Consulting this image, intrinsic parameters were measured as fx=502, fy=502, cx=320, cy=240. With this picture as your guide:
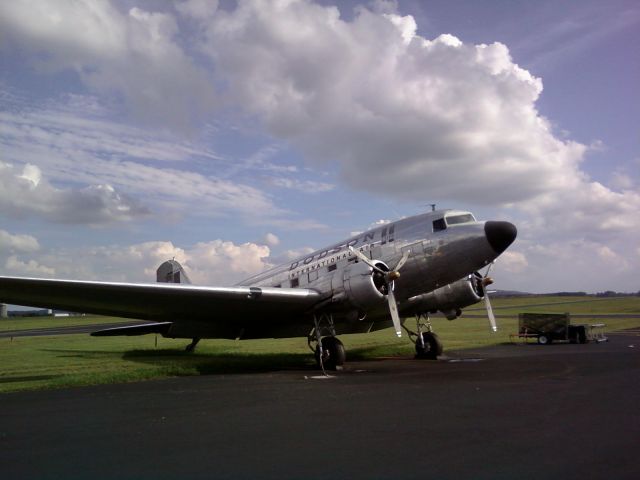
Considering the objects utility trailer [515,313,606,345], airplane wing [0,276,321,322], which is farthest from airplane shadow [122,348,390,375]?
utility trailer [515,313,606,345]

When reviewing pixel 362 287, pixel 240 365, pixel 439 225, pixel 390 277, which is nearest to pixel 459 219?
pixel 439 225

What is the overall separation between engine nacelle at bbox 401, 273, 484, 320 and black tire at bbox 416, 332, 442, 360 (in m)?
1.29

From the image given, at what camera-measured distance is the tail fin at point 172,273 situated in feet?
84.7

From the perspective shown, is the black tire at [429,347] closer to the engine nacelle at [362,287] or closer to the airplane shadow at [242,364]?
the airplane shadow at [242,364]

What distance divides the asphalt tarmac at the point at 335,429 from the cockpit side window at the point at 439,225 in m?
5.50

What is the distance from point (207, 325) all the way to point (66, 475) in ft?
47.6

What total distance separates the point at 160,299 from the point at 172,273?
10534 millimetres

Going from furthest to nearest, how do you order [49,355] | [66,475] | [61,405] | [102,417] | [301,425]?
[49,355]
[61,405]
[102,417]
[301,425]
[66,475]

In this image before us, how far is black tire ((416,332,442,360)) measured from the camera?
67.3 feet

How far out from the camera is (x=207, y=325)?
19906 mm

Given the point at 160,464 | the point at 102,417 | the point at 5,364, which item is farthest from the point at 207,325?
the point at 160,464

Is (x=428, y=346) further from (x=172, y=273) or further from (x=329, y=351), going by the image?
(x=172, y=273)

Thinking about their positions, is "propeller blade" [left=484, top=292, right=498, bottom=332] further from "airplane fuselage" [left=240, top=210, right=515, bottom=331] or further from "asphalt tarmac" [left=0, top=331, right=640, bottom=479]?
"asphalt tarmac" [left=0, top=331, right=640, bottom=479]

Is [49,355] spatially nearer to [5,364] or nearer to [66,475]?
[5,364]
